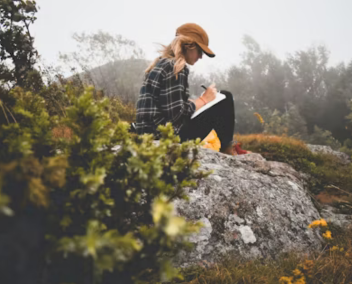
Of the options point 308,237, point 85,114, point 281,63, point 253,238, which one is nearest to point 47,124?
point 85,114

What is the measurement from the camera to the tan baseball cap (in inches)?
116

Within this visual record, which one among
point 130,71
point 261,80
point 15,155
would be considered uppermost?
→ point 130,71

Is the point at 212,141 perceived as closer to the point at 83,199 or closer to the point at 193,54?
the point at 193,54

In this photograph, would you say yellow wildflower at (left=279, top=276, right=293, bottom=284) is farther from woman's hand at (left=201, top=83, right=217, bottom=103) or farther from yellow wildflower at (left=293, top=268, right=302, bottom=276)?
woman's hand at (left=201, top=83, right=217, bottom=103)

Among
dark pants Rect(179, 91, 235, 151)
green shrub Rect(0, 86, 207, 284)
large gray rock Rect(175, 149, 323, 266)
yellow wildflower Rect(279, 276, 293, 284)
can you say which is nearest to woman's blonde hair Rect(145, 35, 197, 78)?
dark pants Rect(179, 91, 235, 151)

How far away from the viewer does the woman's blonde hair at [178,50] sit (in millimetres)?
2746

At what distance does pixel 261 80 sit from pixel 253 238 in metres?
37.8

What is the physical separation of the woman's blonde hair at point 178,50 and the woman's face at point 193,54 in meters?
0.04

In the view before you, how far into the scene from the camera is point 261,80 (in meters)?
36.1

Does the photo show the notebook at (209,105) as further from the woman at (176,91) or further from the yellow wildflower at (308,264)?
the yellow wildflower at (308,264)

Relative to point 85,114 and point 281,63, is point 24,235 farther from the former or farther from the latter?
point 281,63

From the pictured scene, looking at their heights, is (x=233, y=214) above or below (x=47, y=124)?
below

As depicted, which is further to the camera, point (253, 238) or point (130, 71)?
point (130, 71)

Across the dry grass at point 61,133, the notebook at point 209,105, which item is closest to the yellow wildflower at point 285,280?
the notebook at point 209,105
